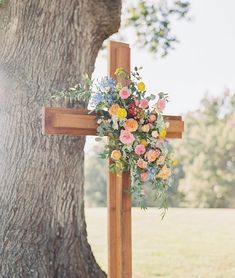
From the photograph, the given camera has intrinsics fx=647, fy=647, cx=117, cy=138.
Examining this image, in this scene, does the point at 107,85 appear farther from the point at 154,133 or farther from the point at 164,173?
the point at 164,173

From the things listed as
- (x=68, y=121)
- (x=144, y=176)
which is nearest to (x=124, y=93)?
(x=68, y=121)

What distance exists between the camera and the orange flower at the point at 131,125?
13.5 ft

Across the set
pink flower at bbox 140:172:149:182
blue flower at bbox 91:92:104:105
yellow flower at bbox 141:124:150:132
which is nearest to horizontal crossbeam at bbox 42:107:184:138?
blue flower at bbox 91:92:104:105

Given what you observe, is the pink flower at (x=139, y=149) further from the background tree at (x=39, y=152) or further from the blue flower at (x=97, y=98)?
the background tree at (x=39, y=152)

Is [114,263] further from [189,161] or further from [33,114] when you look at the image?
[189,161]

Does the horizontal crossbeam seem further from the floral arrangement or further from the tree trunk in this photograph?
the tree trunk

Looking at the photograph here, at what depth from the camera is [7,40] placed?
5.89 meters

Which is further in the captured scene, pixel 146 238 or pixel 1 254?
pixel 146 238

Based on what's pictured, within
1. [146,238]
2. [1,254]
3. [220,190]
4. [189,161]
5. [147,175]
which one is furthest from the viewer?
[189,161]

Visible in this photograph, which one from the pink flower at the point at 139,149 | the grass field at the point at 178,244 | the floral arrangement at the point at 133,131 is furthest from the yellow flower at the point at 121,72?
the grass field at the point at 178,244

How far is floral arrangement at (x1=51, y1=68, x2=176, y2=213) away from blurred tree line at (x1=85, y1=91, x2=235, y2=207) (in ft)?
68.6

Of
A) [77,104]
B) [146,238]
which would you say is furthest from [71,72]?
[146,238]

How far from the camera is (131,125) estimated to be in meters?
4.13

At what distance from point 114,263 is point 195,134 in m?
22.8
